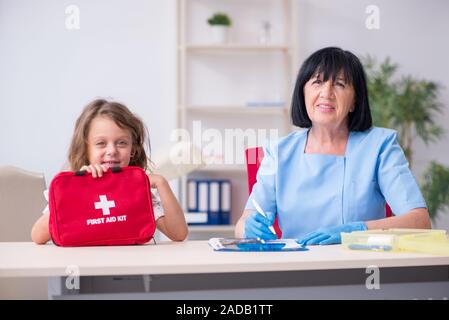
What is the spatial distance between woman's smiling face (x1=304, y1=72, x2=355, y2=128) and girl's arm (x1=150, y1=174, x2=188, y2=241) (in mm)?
473

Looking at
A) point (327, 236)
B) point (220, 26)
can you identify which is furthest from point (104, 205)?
point (220, 26)

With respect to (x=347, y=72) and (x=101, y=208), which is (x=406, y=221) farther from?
(x=101, y=208)

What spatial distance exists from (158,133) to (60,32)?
0.85 m

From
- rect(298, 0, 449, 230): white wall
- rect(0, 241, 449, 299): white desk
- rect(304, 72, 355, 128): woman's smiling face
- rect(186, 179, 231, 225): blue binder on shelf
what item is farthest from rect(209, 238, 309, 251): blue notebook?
rect(298, 0, 449, 230): white wall

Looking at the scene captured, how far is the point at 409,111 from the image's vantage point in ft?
12.9

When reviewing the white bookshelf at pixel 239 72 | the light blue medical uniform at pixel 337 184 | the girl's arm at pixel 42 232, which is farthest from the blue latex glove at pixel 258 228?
the white bookshelf at pixel 239 72

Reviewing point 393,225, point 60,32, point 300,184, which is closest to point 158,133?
point 60,32

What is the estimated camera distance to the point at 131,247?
4.31ft

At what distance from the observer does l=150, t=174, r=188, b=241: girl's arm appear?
1488mm

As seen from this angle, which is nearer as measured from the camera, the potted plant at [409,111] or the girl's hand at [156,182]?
the girl's hand at [156,182]

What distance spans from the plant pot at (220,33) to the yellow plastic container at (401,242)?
2773 mm

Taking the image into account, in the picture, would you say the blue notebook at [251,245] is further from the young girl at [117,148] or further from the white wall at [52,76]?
the white wall at [52,76]

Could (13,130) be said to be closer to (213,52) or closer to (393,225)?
(213,52)

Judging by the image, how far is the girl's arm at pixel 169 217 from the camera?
149 cm
